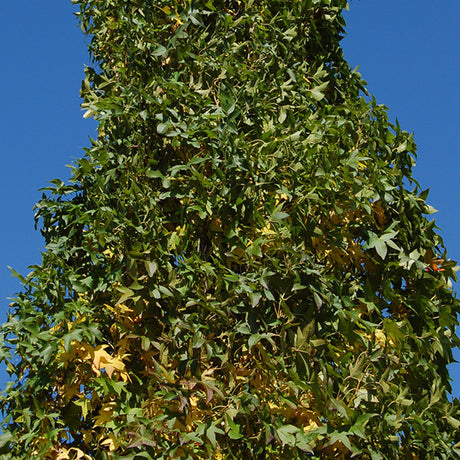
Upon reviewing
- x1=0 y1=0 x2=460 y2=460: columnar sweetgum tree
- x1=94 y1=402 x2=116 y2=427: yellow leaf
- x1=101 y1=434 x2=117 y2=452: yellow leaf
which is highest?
x1=0 y1=0 x2=460 y2=460: columnar sweetgum tree

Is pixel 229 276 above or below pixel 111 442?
above

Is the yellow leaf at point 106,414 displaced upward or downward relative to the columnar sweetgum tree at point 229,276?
downward

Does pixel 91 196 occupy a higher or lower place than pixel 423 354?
higher

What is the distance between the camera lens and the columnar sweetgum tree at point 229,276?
3445 mm

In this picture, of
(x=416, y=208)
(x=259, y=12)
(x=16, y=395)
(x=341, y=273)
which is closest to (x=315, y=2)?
(x=259, y=12)

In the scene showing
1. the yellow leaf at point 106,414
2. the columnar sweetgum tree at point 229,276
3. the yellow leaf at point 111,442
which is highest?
the columnar sweetgum tree at point 229,276

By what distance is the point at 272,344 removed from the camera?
348 centimetres

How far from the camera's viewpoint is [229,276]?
3.49 m

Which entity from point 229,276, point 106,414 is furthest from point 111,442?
point 229,276

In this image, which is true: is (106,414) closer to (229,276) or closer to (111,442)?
(111,442)

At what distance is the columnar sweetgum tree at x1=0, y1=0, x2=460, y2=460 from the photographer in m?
3.45

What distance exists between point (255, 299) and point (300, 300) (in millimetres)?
451

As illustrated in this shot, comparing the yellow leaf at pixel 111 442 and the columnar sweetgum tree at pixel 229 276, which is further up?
the columnar sweetgum tree at pixel 229 276

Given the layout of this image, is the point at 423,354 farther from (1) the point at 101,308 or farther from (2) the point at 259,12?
(2) the point at 259,12
